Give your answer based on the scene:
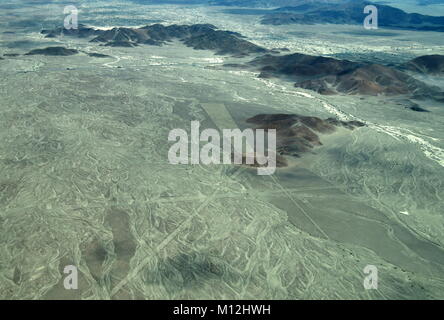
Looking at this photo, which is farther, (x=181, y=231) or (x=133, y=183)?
(x=133, y=183)

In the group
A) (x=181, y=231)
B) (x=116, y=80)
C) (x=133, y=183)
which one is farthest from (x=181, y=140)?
(x=116, y=80)

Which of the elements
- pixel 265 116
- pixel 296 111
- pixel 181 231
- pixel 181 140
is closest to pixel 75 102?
pixel 181 140

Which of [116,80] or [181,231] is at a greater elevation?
[116,80]

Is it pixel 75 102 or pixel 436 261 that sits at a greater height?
pixel 75 102

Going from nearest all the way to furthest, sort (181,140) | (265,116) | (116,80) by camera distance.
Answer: (181,140)
(265,116)
(116,80)

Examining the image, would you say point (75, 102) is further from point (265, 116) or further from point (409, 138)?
point (409, 138)

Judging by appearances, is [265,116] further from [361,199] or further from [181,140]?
[361,199]
